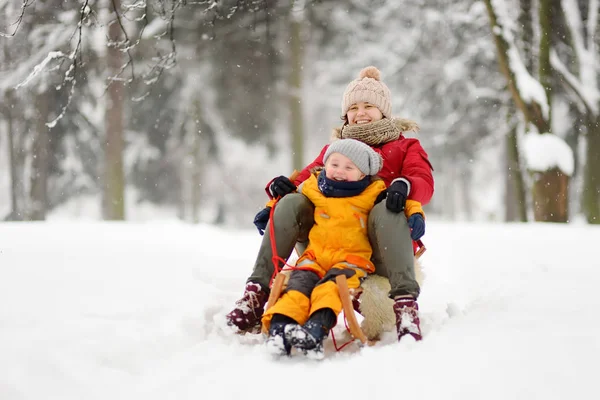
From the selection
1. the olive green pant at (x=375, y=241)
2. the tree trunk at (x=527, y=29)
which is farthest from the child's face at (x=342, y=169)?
the tree trunk at (x=527, y=29)

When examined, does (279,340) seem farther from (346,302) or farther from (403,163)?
(403,163)

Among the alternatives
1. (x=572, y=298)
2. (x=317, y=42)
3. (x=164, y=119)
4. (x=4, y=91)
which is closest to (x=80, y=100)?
(x=4, y=91)

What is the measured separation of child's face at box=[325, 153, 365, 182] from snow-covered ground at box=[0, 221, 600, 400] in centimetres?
87

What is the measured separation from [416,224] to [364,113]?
1051mm

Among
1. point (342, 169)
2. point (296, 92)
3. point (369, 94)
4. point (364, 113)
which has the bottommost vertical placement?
point (342, 169)

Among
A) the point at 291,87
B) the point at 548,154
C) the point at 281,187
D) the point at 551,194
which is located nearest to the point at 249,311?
the point at 281,187

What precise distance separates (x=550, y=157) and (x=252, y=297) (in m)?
5.37

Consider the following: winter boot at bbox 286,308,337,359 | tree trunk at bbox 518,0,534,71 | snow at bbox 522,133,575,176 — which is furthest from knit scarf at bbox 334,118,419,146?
tree trunk at bbox 518,0,534,71

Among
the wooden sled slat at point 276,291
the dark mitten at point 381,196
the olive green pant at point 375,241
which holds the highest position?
the dark mitten at point 381,196

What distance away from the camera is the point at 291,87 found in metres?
11.3

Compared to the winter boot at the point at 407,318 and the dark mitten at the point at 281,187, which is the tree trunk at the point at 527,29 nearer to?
the dark mitten at the point at 281,187

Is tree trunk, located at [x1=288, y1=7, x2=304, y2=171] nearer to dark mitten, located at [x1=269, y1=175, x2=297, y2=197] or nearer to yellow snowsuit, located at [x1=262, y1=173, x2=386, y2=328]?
dark mitten, located at [x1=269, y1=175, x2=297, y2=197]

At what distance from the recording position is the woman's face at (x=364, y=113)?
339 cm

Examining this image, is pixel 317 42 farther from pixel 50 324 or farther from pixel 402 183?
pixel 50 324
